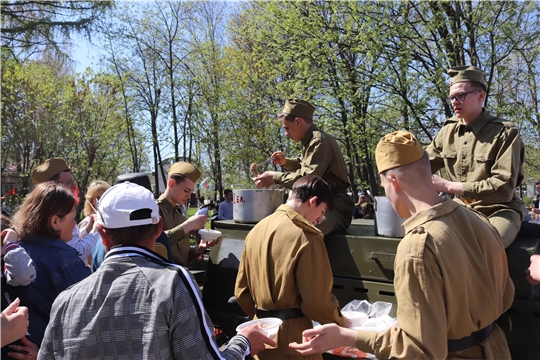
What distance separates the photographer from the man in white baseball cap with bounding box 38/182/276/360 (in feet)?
6.08

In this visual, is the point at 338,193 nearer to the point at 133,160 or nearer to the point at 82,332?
the point at 82,332

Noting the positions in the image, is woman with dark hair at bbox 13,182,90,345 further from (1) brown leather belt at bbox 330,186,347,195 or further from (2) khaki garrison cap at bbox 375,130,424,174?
(1) brown leather belt at bbox 330,186,347,195

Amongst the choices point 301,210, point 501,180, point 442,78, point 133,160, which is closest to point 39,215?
point 301,210

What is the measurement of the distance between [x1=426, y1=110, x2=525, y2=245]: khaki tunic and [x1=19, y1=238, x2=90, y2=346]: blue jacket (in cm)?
294

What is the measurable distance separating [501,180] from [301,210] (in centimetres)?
162

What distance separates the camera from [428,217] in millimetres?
2193

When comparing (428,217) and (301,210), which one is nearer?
(428,217)

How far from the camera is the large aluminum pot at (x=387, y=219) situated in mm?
3975

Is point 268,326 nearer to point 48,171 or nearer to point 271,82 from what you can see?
point 48,171

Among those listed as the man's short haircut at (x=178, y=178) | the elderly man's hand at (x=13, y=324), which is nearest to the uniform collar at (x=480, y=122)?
the man's short haircut at (x=178, y=178)

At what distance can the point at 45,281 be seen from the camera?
2768 mm

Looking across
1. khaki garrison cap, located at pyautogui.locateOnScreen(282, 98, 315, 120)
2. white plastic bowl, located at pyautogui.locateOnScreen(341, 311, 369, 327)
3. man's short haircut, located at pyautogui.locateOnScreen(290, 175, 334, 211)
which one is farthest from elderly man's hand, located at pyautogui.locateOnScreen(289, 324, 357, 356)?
khaki garrison cap, located at pyautogui.locateOnScreen(282, 98, 315, 120)

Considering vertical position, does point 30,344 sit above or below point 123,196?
below

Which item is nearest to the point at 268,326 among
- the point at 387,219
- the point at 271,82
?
the point at 387,219
